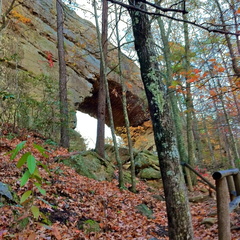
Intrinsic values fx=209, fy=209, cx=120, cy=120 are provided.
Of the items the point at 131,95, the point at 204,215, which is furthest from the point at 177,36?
the point at 204,215

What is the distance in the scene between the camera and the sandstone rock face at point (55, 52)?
36.1ft

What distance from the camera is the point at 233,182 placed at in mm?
2672

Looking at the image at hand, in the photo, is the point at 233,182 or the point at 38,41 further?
the point at 38,41

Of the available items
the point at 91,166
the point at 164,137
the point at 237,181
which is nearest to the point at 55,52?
the point at 91,166

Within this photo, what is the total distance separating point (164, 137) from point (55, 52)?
12038 millimetres

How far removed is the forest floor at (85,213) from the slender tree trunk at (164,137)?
135cm

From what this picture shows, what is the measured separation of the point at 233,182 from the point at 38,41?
1255 centimetres

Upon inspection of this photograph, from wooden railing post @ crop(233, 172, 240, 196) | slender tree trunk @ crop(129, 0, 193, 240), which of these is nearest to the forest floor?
wooden railing post @ crop(233, 172, 240, 196)

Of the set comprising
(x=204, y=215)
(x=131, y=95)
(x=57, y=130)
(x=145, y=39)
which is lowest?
(x=204, y=215)

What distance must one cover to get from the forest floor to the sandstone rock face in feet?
16.9

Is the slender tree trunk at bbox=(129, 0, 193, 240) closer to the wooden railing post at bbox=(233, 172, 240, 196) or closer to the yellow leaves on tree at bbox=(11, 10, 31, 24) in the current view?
the wooden railing post at bbox=(233, 172, 240, 196)

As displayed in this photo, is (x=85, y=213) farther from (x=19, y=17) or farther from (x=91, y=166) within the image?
(x=19, y=17)

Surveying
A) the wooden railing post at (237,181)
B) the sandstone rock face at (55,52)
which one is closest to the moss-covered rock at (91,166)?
the sandstone rock face at (55,52)

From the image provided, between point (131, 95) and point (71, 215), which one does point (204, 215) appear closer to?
point (71, 215)
